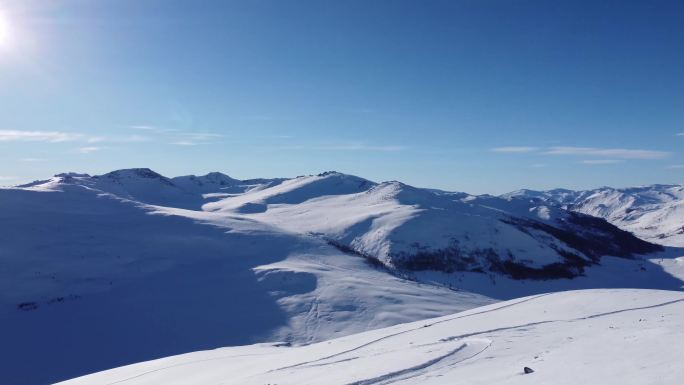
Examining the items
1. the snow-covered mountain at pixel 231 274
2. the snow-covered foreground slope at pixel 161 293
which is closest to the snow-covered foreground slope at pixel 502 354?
the snow-covered foreground slope at pixel 161 293

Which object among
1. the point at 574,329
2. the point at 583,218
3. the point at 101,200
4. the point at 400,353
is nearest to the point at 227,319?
the point at 400,353

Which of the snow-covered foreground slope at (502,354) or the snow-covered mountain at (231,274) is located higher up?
the snow-covered foreground slope at (502,354)

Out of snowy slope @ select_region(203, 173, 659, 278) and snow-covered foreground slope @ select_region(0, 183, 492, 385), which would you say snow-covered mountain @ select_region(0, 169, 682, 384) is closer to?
snow-covered foreground slope @ select_region(0, 183, 492, 385)

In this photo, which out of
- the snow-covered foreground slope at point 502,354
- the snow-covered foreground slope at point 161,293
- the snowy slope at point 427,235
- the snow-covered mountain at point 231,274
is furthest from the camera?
the snowy slope at point 427,235

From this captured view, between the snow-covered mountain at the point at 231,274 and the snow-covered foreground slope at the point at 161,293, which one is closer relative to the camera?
the snow-covered foreground slope at the point at 161,293

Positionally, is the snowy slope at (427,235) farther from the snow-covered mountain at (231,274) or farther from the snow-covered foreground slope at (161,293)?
the snow-covered foreground slope at (161,293)

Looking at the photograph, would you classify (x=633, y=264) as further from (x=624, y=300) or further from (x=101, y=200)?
(x=101, y=200)

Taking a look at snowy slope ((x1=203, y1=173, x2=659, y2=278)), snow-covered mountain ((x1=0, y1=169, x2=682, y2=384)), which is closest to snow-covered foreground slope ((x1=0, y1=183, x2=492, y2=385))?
snow-covered mountain ((x1=0, y1=169, x2=682, y2=384))
